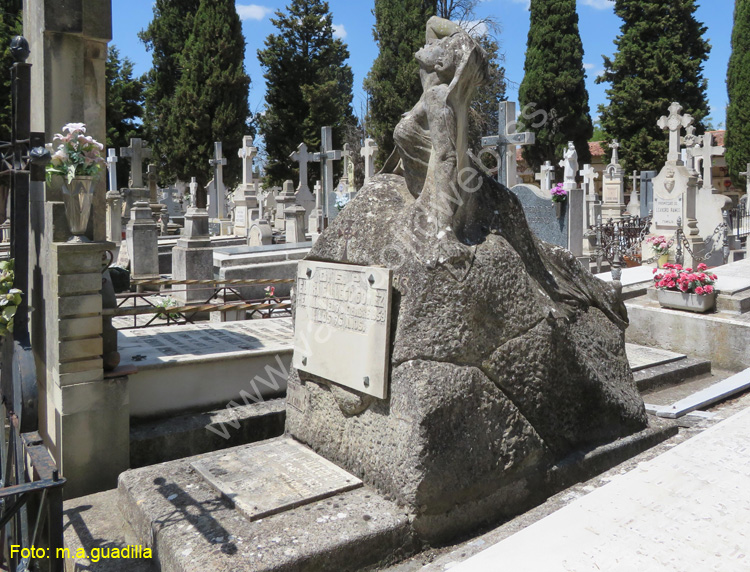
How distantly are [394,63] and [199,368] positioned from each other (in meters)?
24.8

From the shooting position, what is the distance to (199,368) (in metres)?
4.41

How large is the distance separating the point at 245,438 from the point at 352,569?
188cm

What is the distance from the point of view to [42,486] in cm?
232

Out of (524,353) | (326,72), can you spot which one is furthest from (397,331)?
(326,72)

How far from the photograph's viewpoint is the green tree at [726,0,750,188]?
29.1 metres

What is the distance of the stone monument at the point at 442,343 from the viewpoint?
2975mm

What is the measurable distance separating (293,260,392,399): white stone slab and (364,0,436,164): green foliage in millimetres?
23358

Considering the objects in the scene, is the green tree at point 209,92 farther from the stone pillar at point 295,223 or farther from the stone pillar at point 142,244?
the stone pillar at point 142,244

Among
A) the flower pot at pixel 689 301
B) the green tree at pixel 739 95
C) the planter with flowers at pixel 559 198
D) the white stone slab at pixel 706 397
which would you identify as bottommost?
the white stone slab at pixel 706 397

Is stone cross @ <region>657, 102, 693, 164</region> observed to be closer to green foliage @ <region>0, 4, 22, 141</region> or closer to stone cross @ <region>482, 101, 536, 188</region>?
stone cross @ <region>482, 101, 536, 188</region>

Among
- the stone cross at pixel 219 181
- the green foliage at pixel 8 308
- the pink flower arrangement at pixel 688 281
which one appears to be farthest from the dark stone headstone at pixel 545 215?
the stone cross at pixel 219 181

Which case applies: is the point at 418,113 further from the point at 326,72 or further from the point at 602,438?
the point at 326,72

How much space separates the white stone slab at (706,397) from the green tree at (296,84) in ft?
96.9

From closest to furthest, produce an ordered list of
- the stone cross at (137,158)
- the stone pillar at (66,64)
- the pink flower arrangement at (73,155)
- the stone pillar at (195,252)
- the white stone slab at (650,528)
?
the white stone slab at (650,528) < the pink flower arrangement at (73,155) < the stone pillar at (66,64) < the stone pillar at (195,252) < the stone cross at (137,158)
